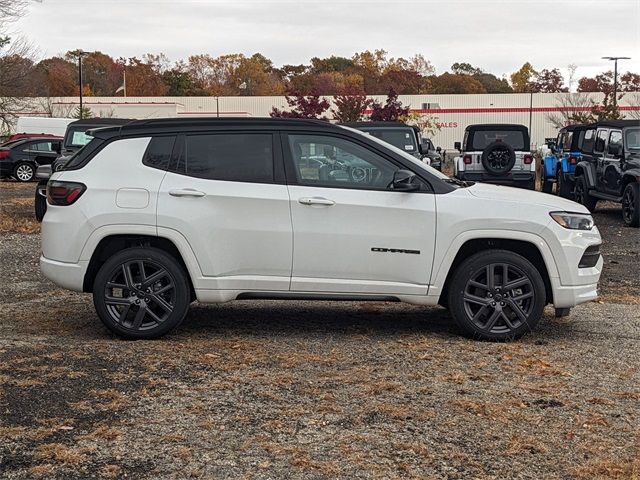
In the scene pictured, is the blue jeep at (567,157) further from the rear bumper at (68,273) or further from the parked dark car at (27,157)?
the parked dark car at (27,157)

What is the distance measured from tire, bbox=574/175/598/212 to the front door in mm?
13083

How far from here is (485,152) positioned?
21188 mm

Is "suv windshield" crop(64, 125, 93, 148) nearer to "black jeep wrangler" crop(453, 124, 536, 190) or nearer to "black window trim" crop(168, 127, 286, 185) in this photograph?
"black jeep wrangler" crop(453, 124, 536, 190)

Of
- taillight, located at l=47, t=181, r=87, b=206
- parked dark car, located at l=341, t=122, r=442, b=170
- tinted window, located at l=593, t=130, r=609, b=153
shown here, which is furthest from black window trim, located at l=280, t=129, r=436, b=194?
parked dark car, located at l=341, t=122, r=442, b=170

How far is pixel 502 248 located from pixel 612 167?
1156 centimetres

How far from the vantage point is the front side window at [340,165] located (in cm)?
711

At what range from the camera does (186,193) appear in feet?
23.0

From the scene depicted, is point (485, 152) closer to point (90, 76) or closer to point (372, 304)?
point (372, 304)

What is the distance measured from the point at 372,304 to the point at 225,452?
4617 mm

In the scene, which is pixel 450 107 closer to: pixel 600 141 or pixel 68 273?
pixel 600 141

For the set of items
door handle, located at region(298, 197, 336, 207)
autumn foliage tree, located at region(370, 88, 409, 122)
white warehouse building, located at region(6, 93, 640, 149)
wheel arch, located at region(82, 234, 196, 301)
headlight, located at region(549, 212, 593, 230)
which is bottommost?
wheel arch, located at region(82, 234, 196, 301)

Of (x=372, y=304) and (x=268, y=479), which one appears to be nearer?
(x=268, y=479)

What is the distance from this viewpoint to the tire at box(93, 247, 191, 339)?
7.03 meters

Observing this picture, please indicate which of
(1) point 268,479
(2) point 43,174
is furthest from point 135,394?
(2) point 43,174
